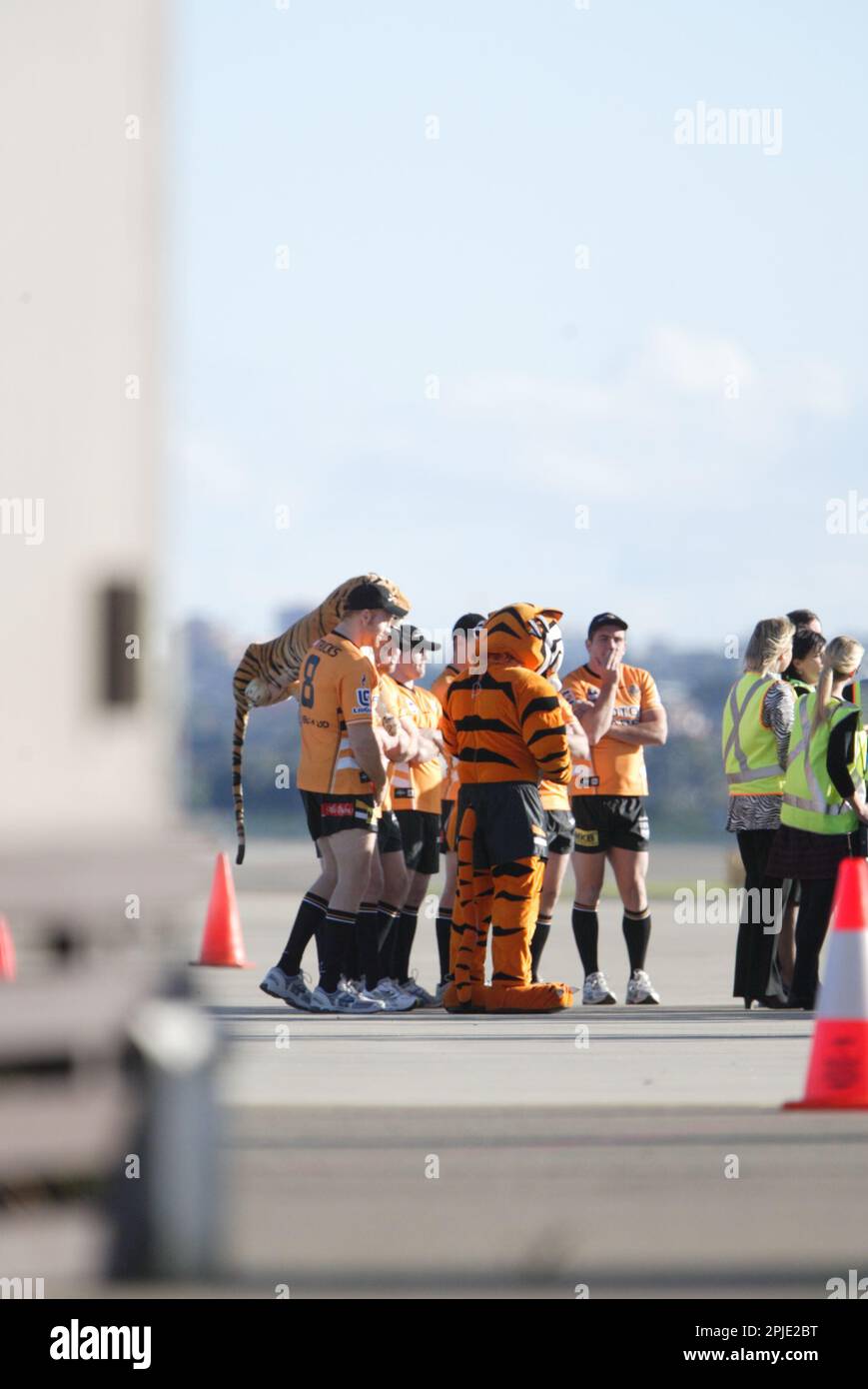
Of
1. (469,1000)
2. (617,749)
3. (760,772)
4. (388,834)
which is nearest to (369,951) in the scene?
(388,834)

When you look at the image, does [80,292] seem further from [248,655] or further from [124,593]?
[248,655]

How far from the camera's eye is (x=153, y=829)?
497 cm

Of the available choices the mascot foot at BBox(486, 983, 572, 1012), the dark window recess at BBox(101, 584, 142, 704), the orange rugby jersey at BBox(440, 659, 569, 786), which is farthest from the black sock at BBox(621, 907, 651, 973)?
the dark window recess at BBox(101, 584, 142, 704)

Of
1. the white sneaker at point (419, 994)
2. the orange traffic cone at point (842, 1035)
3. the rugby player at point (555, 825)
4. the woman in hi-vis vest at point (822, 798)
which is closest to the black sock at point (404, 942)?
the white sneaker at point (419, 994)

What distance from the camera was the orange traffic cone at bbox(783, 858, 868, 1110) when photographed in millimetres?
8672

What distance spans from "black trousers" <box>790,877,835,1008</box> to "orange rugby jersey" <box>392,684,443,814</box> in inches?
79.5

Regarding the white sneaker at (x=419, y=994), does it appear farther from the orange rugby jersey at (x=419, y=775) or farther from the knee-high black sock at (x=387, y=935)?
the orange rugby jersey at (x=419, y=775)

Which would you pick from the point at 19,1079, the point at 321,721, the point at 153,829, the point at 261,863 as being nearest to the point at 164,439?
the point at 153,829

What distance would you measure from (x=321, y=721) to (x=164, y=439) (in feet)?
23.5

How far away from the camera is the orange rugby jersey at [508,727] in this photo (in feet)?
39.0

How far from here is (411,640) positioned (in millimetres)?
13070
